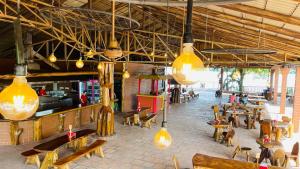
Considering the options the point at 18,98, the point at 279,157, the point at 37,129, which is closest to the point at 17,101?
the point at 18,98

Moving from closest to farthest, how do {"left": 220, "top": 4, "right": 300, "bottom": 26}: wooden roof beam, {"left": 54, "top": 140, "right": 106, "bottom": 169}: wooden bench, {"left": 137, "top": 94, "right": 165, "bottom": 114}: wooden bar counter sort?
{"left": 220, "top": 4, "right": 300, "bottom": 26}: wooden roof beam < {"left": 54, "top": 140, "right": 106, "bottom": 169}: wooden bench < {"left": 137, "top": 94, "right": 165, "bottom": 114}: wooden bar counter

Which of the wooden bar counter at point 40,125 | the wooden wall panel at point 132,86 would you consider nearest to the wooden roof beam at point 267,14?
the wooden bar counter at point 40,125

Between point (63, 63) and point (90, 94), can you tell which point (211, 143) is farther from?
point (63, 63)

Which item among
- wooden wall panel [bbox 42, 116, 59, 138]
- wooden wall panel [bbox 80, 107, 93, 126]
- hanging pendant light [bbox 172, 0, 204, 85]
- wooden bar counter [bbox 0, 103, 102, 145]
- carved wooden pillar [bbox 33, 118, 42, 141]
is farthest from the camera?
wooden wall panel [bbox 80, 107, 93, 126]

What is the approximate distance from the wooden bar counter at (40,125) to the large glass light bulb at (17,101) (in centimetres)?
810

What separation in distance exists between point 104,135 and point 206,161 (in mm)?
5134

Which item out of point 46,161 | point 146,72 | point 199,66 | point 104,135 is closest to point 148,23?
point 146,72

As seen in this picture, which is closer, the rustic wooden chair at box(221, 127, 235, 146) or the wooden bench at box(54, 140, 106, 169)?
the wooden bench at box(54, 140, 106, 169)

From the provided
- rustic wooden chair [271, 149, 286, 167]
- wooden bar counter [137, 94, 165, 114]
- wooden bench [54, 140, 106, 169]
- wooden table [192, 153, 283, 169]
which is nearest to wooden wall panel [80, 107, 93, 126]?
wooden bench [54, 140, 106, 169]

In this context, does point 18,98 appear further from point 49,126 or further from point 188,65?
point 49,126

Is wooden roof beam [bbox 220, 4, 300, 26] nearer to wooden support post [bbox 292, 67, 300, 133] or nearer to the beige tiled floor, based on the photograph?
the beige tiled floor

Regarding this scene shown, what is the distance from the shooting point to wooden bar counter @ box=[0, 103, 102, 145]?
8.84 m

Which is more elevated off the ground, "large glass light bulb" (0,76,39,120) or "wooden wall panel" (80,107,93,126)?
"large glass light bulb" (0,76,39,120)

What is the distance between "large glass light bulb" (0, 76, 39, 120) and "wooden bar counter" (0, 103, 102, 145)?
8.10m
